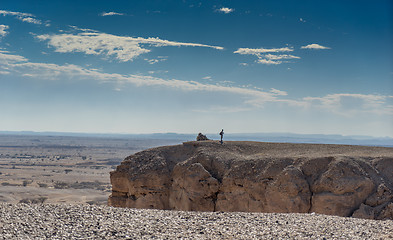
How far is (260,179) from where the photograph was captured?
974 inches

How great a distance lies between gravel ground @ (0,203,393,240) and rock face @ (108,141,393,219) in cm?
808

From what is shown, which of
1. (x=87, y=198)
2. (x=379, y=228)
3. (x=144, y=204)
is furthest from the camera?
(x=87, y=198)

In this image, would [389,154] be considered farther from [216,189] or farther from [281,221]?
[281,221]

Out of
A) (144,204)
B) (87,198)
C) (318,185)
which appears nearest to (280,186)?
(318,185)

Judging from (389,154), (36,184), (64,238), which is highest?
(389,154)

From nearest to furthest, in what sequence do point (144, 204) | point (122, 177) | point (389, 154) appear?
point (389, 154), point (144, 204), point (122, 177)

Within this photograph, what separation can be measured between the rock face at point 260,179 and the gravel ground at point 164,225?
318 inches

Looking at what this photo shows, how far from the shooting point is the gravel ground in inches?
475

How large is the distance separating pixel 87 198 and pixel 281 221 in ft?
145

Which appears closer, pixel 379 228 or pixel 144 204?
pixel 379 228

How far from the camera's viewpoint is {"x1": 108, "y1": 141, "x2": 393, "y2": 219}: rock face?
2231 cm

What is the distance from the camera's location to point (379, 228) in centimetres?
1324

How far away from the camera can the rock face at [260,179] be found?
2231cm

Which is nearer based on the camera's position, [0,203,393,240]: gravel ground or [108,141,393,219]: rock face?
[0,203,393,240]: gravel ground
